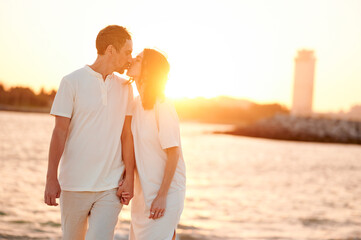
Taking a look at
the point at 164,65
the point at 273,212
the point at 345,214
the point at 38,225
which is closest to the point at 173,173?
the point at 164,65

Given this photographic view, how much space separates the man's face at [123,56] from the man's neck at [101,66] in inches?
2.1

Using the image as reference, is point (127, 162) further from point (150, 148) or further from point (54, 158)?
point (54, 158)

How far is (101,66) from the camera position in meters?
2.42

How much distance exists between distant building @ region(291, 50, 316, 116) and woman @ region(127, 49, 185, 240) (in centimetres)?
9023

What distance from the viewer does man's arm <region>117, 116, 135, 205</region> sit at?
2.39m

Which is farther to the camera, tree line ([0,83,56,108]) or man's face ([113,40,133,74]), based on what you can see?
tree line ([0,83,56,108])

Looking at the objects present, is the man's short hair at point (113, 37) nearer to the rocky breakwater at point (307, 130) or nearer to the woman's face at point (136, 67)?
the woman's face at point (136, 67)

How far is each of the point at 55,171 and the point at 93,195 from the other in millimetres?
279

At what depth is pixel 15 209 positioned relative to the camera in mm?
6965

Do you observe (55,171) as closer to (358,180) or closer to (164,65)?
(164,65)

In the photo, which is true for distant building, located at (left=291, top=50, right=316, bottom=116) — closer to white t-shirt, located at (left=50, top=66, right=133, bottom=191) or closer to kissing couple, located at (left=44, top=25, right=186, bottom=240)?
kissing couple, located at (left=44, top=25, right=186, bottom=240)

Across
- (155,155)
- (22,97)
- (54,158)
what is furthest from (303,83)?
(54,158)

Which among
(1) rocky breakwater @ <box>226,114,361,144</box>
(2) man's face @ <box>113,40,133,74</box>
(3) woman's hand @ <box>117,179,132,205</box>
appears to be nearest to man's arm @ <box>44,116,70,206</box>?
(3) woman's hand @ <box>117,179,132,205</box>

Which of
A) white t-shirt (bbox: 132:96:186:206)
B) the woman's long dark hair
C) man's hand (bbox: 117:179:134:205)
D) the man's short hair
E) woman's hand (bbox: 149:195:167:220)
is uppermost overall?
the man's short hair
